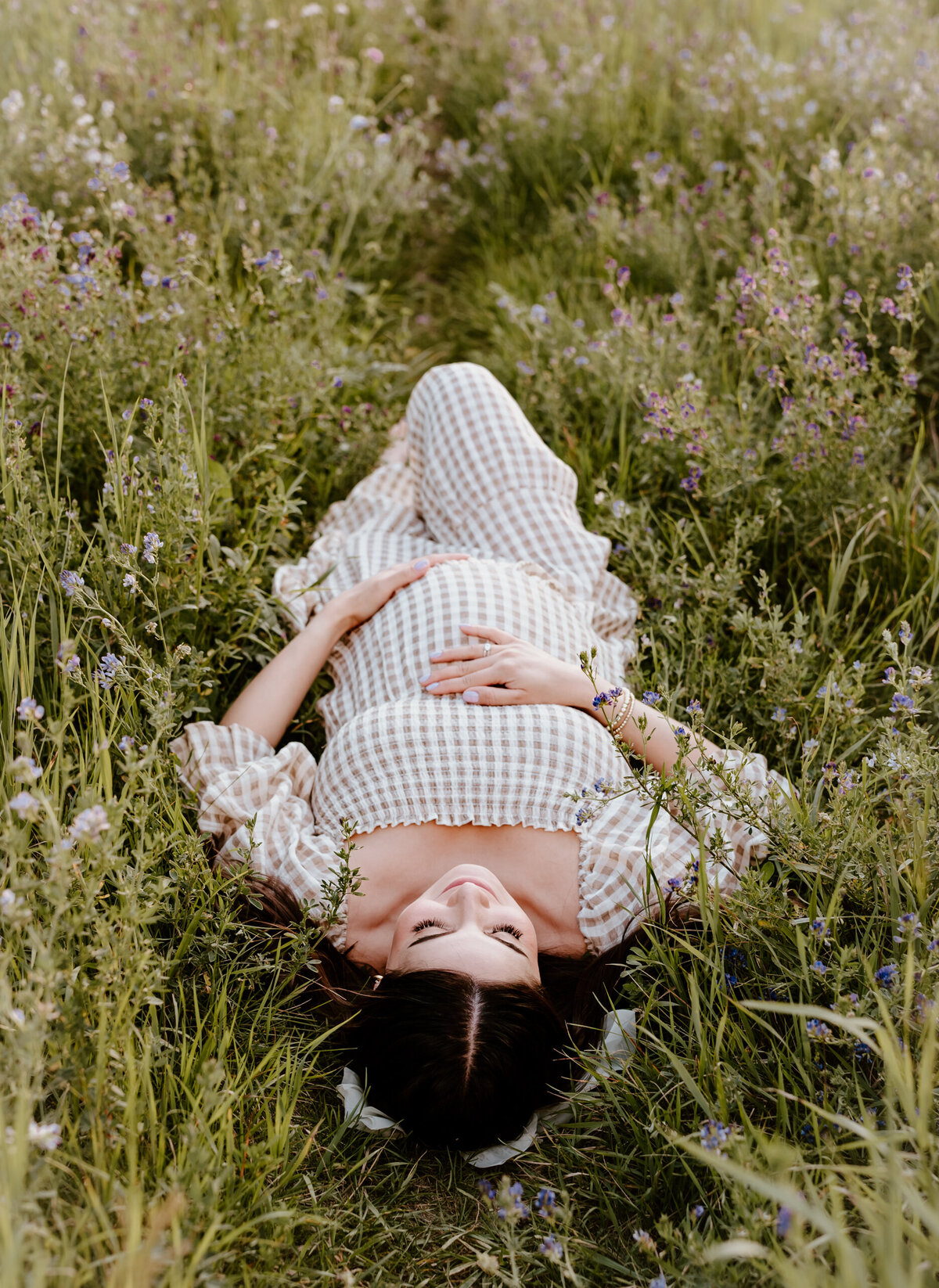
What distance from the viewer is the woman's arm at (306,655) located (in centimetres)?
258

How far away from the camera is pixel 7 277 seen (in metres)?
2.77

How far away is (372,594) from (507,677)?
0.56 metres

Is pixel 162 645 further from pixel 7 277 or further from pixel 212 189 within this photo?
pixel 212 189

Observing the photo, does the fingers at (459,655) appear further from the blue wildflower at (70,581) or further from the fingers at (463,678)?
the blue wildflower at (70,581)

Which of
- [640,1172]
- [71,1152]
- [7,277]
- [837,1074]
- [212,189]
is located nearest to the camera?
[71,1152]

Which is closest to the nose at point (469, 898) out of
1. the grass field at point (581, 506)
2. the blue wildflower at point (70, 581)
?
the grass field at point (581, 506)

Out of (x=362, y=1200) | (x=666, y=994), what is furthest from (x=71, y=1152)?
(x=666, y=994)

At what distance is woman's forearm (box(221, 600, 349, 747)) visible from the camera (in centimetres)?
258

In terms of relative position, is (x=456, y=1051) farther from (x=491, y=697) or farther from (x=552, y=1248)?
(x=491, y=697)

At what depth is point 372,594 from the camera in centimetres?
278

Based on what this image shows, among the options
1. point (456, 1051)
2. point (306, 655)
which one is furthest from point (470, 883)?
point (306, 655)

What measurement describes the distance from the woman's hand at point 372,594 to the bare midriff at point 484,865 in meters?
0.69

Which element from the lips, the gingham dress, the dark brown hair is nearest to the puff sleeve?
the gingham dress

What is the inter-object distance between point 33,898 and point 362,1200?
0.88 meters
